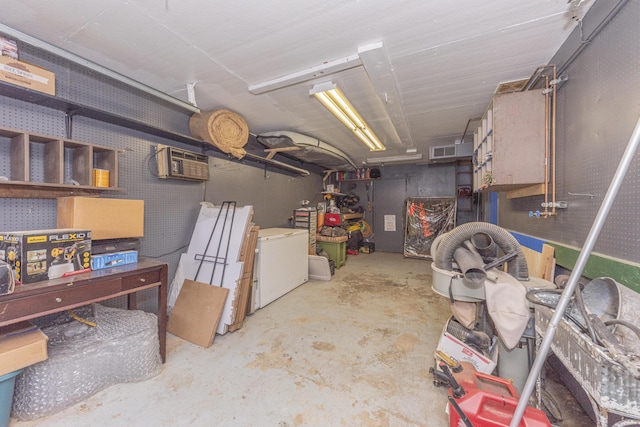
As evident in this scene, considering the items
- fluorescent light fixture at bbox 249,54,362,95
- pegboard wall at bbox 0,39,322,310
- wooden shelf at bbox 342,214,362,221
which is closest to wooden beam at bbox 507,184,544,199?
fluorescent light fixture at bbox 249,54,362,95

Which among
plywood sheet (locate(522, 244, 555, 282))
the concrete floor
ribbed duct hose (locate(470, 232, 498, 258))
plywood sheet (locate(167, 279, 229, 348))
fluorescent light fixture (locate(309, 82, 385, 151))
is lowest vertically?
the concrete floor

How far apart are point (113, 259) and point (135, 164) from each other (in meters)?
1.06

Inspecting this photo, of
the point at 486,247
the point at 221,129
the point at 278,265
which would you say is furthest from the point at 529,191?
the point at 221,129

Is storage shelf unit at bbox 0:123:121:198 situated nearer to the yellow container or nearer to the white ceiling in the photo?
the yellow container

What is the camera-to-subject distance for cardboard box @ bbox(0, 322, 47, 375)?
1.32 m

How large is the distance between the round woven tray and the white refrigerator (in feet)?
4.10

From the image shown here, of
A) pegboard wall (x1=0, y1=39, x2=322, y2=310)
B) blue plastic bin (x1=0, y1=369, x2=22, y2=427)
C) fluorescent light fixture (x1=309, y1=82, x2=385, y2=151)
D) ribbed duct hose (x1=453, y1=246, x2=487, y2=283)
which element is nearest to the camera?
blue plastic bin (x1=0, y1=369, x2=22, y2=427)

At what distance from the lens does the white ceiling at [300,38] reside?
1.51 meters

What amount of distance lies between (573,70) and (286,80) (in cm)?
222

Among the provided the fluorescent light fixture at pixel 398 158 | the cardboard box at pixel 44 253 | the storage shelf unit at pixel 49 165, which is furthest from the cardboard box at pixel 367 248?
the cardboard box at pixel 44 253

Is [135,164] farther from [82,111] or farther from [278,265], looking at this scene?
[278,265]

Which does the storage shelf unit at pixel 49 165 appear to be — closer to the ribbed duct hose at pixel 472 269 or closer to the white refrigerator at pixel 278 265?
the white refrigerator at pixel 278 265

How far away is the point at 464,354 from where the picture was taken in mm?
1785

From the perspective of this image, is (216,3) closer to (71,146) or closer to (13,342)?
(71,146)
